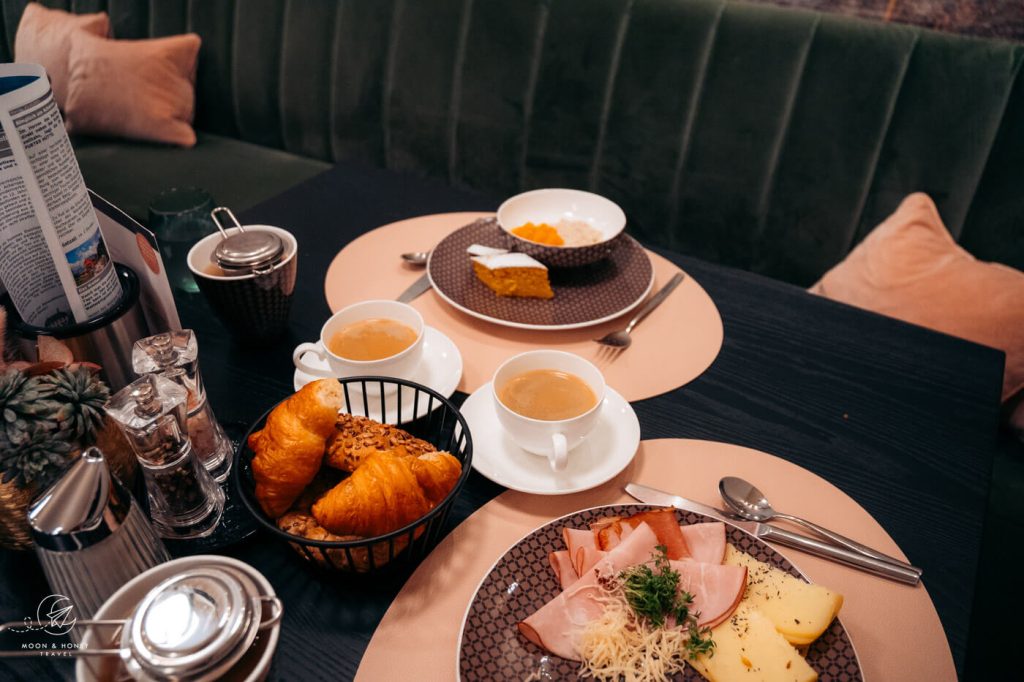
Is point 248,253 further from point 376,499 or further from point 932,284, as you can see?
point 932,284

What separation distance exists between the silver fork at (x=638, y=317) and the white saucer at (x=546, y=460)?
7.5 inches

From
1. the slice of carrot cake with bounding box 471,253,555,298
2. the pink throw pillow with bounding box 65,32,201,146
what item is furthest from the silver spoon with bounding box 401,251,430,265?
the pink throw pillow with bounding box 65,32,201,146

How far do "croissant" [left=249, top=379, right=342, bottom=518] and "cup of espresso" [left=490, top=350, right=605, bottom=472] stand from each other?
247 millimetres

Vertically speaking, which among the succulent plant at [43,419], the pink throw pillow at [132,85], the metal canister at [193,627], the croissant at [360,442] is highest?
the succulent plant at [43,419]

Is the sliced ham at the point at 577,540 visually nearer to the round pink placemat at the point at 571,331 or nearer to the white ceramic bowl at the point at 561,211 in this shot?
the round pink placemat at the point at 571,331

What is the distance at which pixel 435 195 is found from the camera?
1.78 m

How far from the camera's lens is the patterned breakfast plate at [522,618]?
0.73m

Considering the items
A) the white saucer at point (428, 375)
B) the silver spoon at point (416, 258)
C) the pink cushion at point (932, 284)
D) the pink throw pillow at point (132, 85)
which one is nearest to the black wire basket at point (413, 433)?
the white saucer at point (428, 375)

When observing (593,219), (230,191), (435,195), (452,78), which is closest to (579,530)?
(593,219)

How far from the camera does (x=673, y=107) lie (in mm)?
2123

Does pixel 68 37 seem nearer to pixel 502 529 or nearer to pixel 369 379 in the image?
pixel 369 379

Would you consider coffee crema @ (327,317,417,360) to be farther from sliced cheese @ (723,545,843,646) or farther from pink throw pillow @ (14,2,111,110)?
pink throw pillow @ (14,2,111,110)

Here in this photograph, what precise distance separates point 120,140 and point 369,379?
2.55 meters

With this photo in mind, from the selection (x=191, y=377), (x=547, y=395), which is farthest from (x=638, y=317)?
(x=191, y=377)
